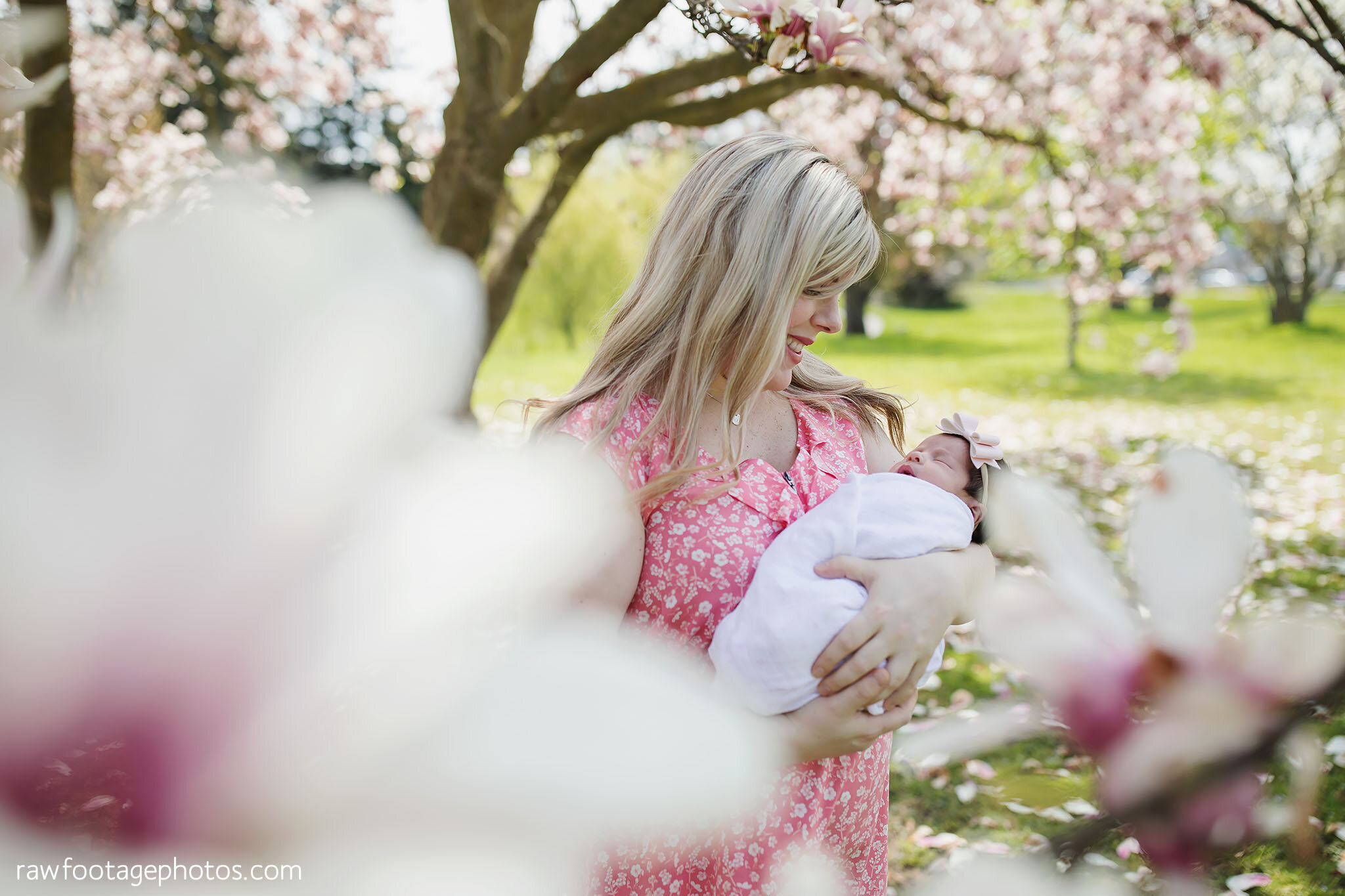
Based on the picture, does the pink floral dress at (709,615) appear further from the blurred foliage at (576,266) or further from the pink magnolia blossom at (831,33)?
the blurred foliage at (576,266)

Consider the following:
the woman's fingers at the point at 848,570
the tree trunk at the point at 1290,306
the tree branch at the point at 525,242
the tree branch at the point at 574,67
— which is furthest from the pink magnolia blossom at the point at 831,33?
the tree trunk at the point at 1290,306

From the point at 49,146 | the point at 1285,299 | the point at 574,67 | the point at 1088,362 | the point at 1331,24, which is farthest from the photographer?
the point at 1285,299

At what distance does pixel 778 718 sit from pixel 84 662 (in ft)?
3.47

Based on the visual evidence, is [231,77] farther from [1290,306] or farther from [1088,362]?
[1290,306]

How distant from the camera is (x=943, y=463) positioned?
146 cm

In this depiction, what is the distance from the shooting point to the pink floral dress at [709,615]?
1.29 m

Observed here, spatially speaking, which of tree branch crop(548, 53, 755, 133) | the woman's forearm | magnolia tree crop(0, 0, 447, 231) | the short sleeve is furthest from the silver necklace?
magnolia tree crop(0, 0, 447, 231)

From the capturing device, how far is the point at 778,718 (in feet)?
3.76

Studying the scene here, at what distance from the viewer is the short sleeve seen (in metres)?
1.28

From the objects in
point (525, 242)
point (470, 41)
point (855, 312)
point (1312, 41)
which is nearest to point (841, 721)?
point (1312, 41)

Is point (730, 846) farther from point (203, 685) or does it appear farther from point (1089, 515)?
point (1089, 515)

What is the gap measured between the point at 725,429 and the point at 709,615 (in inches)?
10.6

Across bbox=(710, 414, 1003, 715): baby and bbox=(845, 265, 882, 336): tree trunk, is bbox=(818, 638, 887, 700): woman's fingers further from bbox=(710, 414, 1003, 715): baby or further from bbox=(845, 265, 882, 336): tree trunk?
→ bbox=(845, 265, 882, 336): tree trunk

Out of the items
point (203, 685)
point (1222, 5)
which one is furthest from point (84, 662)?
point (1222, 5)
